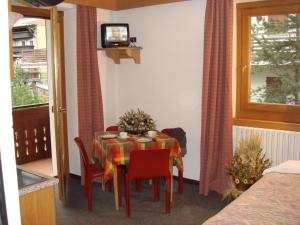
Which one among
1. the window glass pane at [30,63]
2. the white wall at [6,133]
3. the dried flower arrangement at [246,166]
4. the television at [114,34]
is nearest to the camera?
the white wall at [6,133]

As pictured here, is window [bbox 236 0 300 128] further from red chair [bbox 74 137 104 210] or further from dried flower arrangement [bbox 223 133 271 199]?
red chair [bbox 74 137 104 210]

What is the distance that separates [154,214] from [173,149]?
697 mm

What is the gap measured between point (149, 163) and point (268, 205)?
5.08 feet

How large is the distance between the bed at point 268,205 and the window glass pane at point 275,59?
1.53m

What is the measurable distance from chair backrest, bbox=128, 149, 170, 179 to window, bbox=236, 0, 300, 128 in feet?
3.77

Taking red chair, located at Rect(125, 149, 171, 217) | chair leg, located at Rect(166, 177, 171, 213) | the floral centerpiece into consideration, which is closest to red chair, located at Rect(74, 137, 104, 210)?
A: red chair, located at Rect(125, 149, 171, 217)

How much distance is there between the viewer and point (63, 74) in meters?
4.69

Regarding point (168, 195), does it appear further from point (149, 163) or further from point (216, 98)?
point (216, 98)

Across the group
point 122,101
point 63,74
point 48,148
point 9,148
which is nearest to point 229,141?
point 122,101

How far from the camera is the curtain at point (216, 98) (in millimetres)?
3848

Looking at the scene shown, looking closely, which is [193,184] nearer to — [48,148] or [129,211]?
[129,211]

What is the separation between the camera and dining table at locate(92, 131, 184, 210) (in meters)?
3.53

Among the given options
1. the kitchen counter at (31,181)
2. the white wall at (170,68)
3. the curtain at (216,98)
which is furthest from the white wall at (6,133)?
the white wall at (170,68)

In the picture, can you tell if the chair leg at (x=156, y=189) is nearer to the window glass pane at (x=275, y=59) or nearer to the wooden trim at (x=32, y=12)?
the window glass pane at (x=275, y=59)
